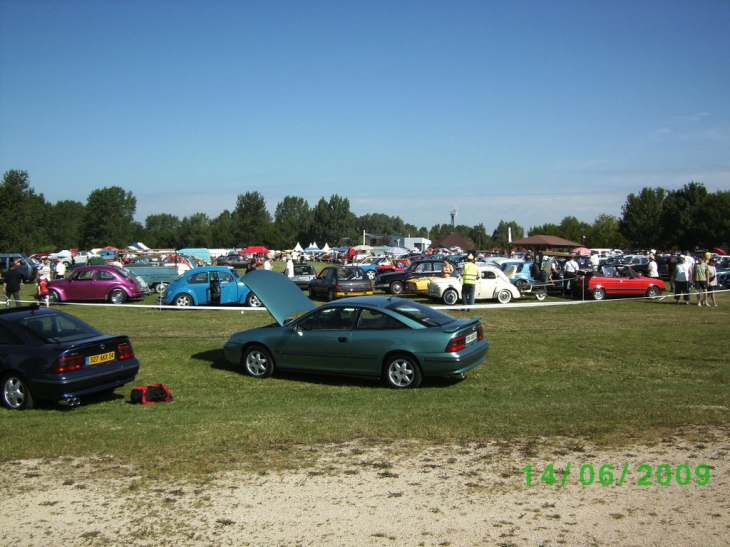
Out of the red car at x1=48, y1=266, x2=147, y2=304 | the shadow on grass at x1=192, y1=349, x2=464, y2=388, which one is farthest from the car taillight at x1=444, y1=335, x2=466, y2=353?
the red car at x1=48, y1=266, x2=147, y2=304

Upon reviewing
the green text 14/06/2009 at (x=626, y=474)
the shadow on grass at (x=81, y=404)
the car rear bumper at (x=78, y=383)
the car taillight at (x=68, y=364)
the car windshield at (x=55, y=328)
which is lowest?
the shadow on grass at (x=81, y=404)

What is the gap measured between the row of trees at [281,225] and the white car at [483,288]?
55.1 metres

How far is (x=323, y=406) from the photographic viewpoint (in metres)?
9.13

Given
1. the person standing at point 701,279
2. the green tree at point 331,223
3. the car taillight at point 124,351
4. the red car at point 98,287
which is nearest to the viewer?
the car taillight at point 124,351

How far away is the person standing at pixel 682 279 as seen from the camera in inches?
875

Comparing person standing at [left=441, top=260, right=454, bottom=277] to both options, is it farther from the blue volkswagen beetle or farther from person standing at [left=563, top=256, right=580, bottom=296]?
the blue volkswagen beetle

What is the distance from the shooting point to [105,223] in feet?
438

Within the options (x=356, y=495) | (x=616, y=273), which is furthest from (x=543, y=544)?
(x=616, y=273)

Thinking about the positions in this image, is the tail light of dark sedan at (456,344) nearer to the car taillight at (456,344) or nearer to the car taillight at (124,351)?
the car taillight at (456,344)

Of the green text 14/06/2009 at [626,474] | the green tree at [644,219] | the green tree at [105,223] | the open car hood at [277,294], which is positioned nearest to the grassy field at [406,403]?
the green text 14/06/2009 at [626,474]

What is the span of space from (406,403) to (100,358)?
15.0 feet

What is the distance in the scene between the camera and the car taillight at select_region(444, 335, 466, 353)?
9.73 meters

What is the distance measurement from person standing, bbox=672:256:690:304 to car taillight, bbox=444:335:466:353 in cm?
1566

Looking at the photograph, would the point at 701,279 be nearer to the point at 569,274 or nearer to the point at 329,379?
the point at 569,274
